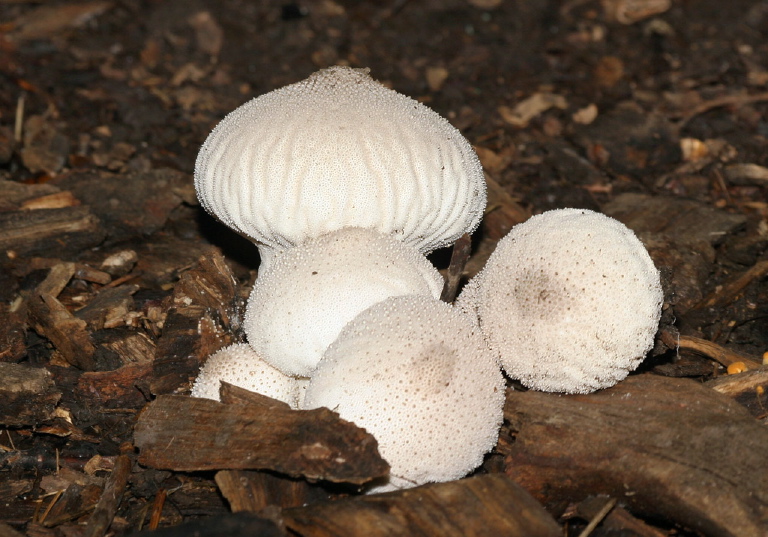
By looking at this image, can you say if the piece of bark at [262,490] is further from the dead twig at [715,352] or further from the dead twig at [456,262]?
the dead twig at [715,352]

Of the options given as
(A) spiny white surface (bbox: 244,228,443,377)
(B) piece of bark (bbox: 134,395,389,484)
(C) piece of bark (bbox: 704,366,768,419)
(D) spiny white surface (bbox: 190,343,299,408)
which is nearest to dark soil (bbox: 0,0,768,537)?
(C) piece of bark (bbox: 704,366,768,419)

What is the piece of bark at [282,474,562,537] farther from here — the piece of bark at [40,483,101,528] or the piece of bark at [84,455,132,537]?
the piece of bark at [40,483,101,528]

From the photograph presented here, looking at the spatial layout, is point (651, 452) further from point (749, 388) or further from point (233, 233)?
point (233, 233)

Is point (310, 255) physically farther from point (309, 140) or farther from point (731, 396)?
point (731, 396)

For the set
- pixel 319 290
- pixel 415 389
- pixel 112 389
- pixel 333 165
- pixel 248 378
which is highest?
pixel 333 165

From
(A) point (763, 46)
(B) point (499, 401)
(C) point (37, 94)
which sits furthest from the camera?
(A) point (763, 46)

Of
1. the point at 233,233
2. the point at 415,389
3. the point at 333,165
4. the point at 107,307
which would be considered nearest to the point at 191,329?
the point at 107,307

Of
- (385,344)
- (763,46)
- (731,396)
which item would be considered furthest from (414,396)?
(763,46)
